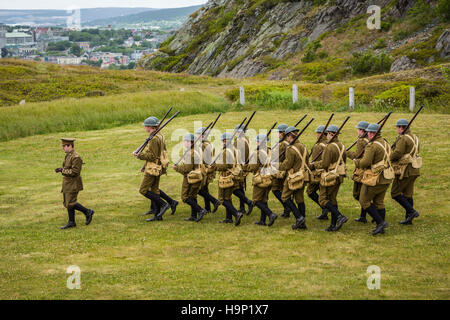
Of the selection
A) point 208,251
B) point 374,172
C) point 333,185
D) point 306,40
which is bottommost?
point 208,251

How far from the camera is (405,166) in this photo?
12023 millimetres

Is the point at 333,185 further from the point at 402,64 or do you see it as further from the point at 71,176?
the point at 402,64

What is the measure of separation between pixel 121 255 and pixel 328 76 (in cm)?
3672

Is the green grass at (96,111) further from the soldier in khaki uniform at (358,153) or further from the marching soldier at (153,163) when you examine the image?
the soldier in khaki uniform at (358,153)

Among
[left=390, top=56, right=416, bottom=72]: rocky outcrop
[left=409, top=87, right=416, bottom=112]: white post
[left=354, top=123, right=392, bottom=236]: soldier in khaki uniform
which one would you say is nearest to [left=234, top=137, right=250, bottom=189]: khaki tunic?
[left=354, top=123, right=392, bottom=236]: soldier in khaki uniform

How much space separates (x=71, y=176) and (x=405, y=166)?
752cm

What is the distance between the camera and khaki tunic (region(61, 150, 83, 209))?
40.2ft

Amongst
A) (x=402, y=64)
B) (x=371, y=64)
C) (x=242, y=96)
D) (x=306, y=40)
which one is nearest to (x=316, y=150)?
(x=242, y=96)

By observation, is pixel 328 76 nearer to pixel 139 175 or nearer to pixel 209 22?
pixel 139 175

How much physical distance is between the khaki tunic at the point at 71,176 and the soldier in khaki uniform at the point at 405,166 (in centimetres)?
715

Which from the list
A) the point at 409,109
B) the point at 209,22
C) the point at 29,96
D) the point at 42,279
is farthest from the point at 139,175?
the point at 209,22

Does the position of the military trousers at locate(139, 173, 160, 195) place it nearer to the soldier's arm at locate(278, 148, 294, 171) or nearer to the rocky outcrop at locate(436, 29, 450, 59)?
the soldier's arm at locate(278, 148, 294, 171)

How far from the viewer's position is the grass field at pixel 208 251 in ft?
28.1

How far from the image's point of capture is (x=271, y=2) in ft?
249
